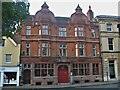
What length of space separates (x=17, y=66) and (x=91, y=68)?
10853mm

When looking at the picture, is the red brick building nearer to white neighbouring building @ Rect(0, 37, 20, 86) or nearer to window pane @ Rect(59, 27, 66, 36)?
window pane @ Rect(59, 27, 66, 36)

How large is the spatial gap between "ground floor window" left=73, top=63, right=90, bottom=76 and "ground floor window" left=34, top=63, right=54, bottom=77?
3.47 m

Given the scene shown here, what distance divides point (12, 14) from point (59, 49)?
1705 cm

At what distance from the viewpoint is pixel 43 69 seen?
28.8 metres

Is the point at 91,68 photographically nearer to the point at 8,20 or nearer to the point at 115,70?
the point at 115,70

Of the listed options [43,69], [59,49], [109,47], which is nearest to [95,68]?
[109,47]

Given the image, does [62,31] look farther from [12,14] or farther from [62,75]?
[12,14]

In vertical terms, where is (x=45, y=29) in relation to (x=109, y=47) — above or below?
above

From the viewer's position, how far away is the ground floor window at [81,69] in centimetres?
2978

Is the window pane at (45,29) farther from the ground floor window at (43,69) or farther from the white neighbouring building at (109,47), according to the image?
the white neighbouring building at (109,47)

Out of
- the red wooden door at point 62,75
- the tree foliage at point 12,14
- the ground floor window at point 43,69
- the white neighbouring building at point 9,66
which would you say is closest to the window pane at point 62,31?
the red wooden door at point 62,75

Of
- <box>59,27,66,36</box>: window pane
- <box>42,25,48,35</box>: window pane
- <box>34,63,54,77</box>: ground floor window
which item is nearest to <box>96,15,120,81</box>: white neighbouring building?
<box>59,27,66,36</box>: window pane

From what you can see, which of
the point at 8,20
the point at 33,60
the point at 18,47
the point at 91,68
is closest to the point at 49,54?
the point at 33,60

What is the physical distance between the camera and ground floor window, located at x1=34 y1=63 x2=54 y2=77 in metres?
28.4
